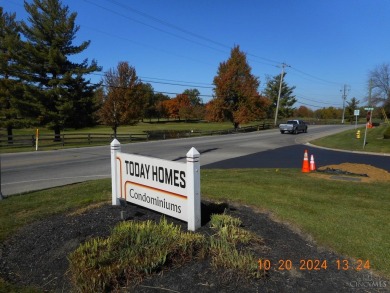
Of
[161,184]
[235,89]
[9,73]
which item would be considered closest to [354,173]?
[161,184]

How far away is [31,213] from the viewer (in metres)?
6.24

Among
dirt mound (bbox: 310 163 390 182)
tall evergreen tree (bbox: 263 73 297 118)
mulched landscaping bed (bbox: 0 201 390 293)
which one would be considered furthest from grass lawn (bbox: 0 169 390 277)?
tall evergreen tree (bbox: 263 73 297 118)

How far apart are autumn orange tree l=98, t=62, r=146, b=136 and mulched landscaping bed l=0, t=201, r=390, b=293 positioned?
2703 cm

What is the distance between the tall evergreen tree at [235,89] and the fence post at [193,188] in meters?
43.0

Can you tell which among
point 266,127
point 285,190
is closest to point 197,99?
point 266,127

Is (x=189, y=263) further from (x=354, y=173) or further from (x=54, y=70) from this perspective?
(x=54, y=70)

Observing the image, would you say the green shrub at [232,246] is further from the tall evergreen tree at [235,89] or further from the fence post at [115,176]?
the tall evergreen tree at [235,89]

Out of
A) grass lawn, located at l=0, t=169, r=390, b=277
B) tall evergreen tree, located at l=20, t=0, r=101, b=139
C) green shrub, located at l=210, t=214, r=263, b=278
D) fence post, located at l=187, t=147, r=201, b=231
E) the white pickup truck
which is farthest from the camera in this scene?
the white pickup truck

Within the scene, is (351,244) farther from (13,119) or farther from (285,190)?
(13,119)

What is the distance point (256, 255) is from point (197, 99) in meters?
138

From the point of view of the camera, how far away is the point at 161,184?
5.12m

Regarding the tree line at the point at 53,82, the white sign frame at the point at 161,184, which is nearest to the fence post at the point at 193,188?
the white sign frame at the point at 161,184

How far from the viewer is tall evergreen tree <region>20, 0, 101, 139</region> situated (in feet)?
92.4

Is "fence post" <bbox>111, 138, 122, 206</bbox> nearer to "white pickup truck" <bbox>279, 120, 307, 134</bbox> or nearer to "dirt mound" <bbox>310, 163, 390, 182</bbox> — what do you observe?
"dirt mound" <bbox>310, 163, 390, 182</bbox>
